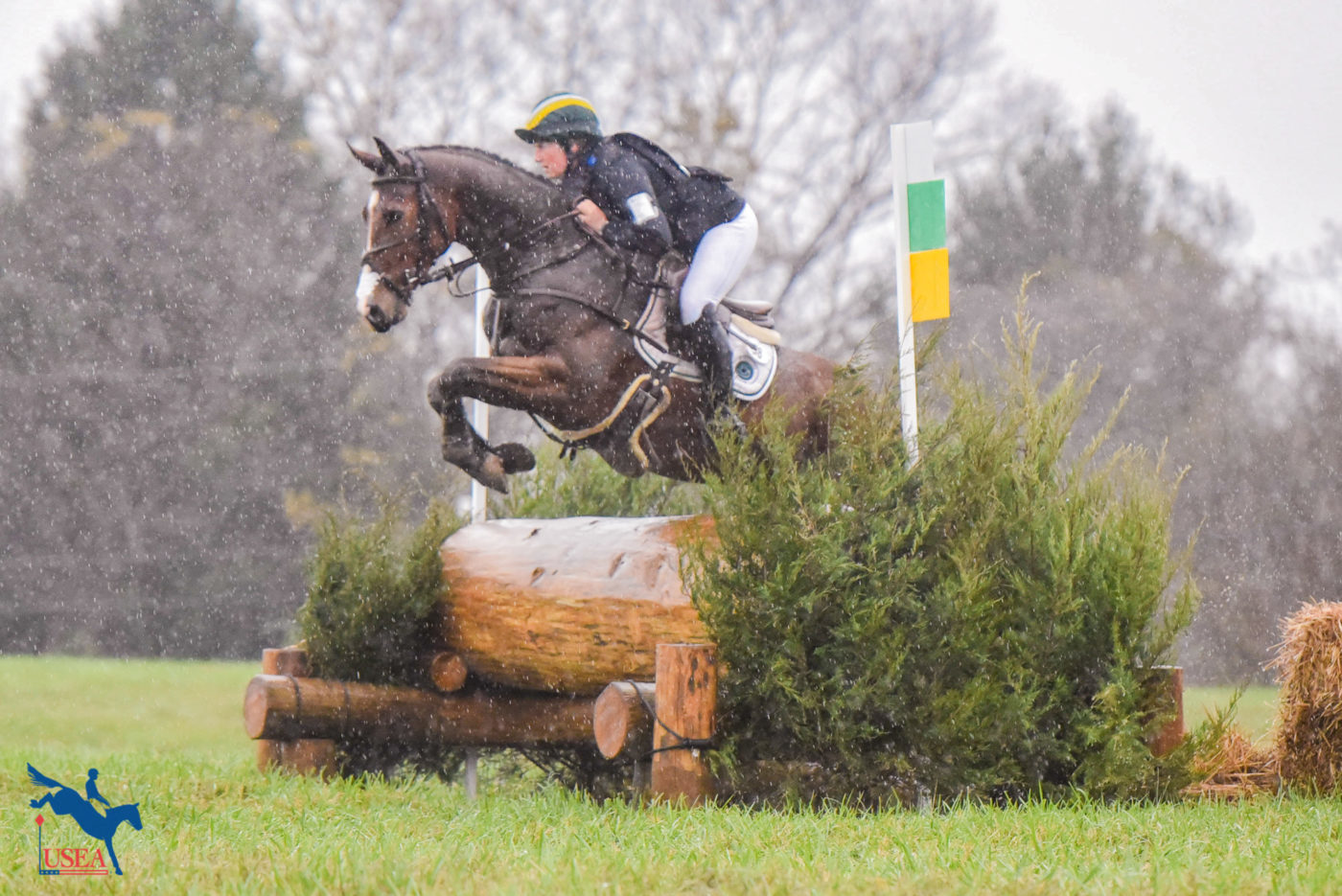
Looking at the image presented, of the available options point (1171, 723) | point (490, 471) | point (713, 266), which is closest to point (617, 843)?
point (490, 471)

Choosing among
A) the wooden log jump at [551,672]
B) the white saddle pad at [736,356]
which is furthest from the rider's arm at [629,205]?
the wooden log jump at [551,672]

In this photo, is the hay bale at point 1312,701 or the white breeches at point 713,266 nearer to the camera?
the hay bale at point 1312,701

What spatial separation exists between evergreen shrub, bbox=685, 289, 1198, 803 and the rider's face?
1.36 m

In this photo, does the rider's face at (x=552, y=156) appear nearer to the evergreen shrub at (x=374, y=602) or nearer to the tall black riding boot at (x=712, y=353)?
the tall black riding boot at (x=712, y=353)

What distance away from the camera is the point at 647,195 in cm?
501

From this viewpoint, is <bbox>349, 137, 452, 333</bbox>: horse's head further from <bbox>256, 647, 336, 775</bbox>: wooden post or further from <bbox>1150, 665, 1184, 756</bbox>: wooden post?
<bbox>1150, 665, 1184, 756</bbox>: wooden post

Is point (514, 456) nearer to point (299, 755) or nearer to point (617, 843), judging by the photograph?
point (299, 755)

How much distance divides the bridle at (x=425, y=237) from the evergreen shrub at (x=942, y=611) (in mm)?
1232

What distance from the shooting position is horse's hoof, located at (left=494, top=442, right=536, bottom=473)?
17.2 ft

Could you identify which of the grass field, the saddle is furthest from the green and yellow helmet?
the grass field

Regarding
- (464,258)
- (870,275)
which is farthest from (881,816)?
(870,275)

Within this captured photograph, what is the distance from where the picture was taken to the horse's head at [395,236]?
488 cm

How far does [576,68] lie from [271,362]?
4772 mm

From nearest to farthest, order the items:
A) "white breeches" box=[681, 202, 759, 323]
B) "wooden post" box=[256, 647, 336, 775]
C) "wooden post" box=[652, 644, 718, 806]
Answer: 1. "wooden post" box=[652, 644, 718, 806]
2. "white breeches" box=[681, 202, 759, 323]
3. "wooden post" box=[256, 647, 336, 775]
